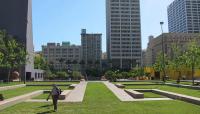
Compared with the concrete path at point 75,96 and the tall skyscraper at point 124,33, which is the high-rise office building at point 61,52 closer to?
the tall skyscraper at point 124,33

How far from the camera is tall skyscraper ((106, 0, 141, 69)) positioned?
17338 centimetres

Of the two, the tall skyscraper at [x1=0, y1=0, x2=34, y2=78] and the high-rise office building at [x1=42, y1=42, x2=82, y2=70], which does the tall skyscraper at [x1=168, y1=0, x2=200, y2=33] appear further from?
the tall skyscraper at [x1=0, y1=0, x2=34, y2=78]

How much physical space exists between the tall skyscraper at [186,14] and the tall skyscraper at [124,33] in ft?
82.5

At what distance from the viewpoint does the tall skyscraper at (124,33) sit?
173375 mm

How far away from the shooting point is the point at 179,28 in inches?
6107

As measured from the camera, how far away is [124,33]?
177 m

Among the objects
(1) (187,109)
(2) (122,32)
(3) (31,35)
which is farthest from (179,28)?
(1) (187,109)

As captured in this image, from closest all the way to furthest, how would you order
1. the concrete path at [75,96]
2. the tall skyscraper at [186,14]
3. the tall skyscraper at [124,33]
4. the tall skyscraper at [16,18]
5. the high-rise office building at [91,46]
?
the concrete path at [75,96] < the tall skyscraper at [16,18] < the tall skyscraper at [186,14] < the tall skyscraper at [124,33] < the high-rise office building at [91,46]

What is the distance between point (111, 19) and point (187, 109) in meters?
161

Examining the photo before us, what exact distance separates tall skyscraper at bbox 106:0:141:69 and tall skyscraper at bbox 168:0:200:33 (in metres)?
25.2

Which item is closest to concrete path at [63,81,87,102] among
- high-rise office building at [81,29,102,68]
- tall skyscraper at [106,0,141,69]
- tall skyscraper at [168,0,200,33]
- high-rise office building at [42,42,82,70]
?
tall skyscraper at [168,0,200,33]

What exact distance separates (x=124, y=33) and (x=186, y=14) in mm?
47783

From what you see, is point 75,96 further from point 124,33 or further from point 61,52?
point 61,52

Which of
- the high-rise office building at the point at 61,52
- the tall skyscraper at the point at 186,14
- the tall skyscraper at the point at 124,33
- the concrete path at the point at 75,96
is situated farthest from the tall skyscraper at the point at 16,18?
the high-rise office building at the point at 61,52
